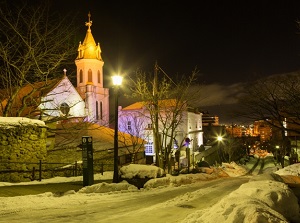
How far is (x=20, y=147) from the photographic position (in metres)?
14.6

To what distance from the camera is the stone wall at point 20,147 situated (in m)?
14.0

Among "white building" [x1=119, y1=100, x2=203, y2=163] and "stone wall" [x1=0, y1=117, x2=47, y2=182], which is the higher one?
"white building" [x1=119, y1=100, x2=203, y2=163]

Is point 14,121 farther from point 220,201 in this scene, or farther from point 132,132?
point 132,132

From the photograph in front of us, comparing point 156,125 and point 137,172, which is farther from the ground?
point 156,125

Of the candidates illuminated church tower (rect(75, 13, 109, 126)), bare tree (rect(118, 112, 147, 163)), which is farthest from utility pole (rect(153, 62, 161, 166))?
illuminated church tower (rect(75, 13, 109, 126))

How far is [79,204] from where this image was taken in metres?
9.49

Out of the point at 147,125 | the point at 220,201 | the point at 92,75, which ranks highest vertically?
the point at 92,75

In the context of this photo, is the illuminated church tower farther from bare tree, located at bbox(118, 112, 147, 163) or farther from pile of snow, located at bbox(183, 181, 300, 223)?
pile of snow, located at bbox(183, 181, 300, 223)

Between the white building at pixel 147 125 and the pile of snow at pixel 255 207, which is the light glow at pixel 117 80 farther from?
the white building at pixel 147 125

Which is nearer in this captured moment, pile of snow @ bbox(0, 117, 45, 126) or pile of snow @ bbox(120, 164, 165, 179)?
pile of snow @ bbox(0, 117, 45, 126)

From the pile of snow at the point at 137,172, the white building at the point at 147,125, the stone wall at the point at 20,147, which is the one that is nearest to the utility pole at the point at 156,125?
the pile of snow at the point at 137,172

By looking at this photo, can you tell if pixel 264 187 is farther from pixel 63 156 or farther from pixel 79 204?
pixel 63 156

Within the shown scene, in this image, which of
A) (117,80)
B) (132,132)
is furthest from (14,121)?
(132,132)

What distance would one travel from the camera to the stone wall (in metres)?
14.0
